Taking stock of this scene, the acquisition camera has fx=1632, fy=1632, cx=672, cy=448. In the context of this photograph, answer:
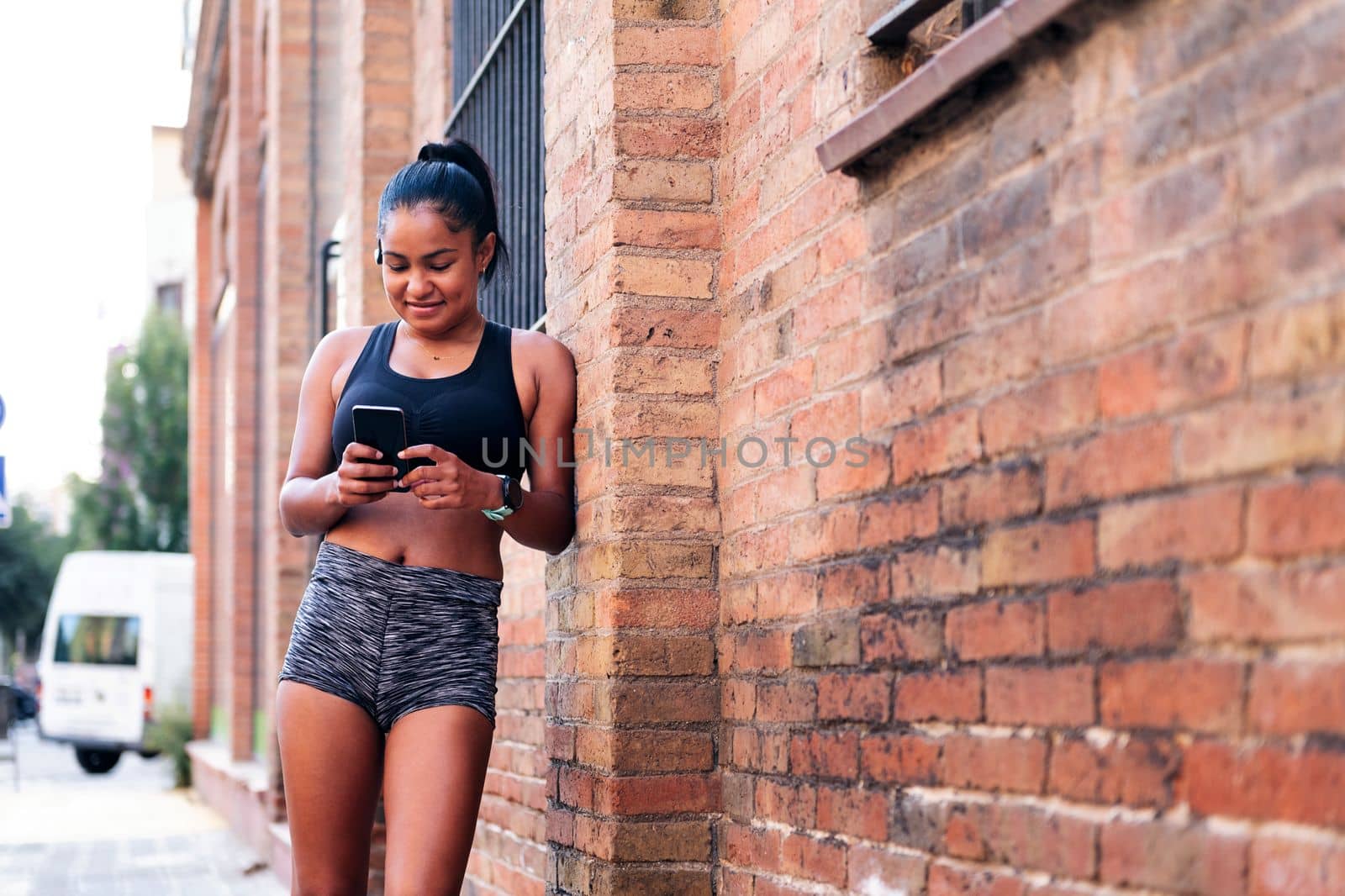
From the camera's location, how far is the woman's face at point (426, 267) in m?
3.49

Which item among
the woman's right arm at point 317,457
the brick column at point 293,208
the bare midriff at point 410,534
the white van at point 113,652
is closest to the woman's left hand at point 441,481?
the woman's right arm at point 317,457

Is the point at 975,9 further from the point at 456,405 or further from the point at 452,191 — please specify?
the point at 456,405

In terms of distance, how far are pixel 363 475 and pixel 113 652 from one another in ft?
64.8

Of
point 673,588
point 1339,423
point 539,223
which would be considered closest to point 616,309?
point 673,588

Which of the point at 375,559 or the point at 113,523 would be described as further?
the point at 113,523

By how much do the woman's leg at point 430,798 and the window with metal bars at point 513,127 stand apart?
169 cm

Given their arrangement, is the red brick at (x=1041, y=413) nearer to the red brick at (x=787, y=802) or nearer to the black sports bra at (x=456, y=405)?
the red brick at (x=787, y=802)

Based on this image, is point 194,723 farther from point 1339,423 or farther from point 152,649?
point 1339,423

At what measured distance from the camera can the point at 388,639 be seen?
11.1 feet

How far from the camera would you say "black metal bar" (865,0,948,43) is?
274 centimetres

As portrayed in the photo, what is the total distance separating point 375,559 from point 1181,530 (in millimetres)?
1917

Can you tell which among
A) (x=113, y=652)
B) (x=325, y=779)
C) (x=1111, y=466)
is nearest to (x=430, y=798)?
(x=325, y=779)

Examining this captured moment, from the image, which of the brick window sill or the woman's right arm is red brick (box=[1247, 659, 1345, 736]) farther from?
the woman's right arm

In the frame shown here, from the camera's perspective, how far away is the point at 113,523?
125 ft
